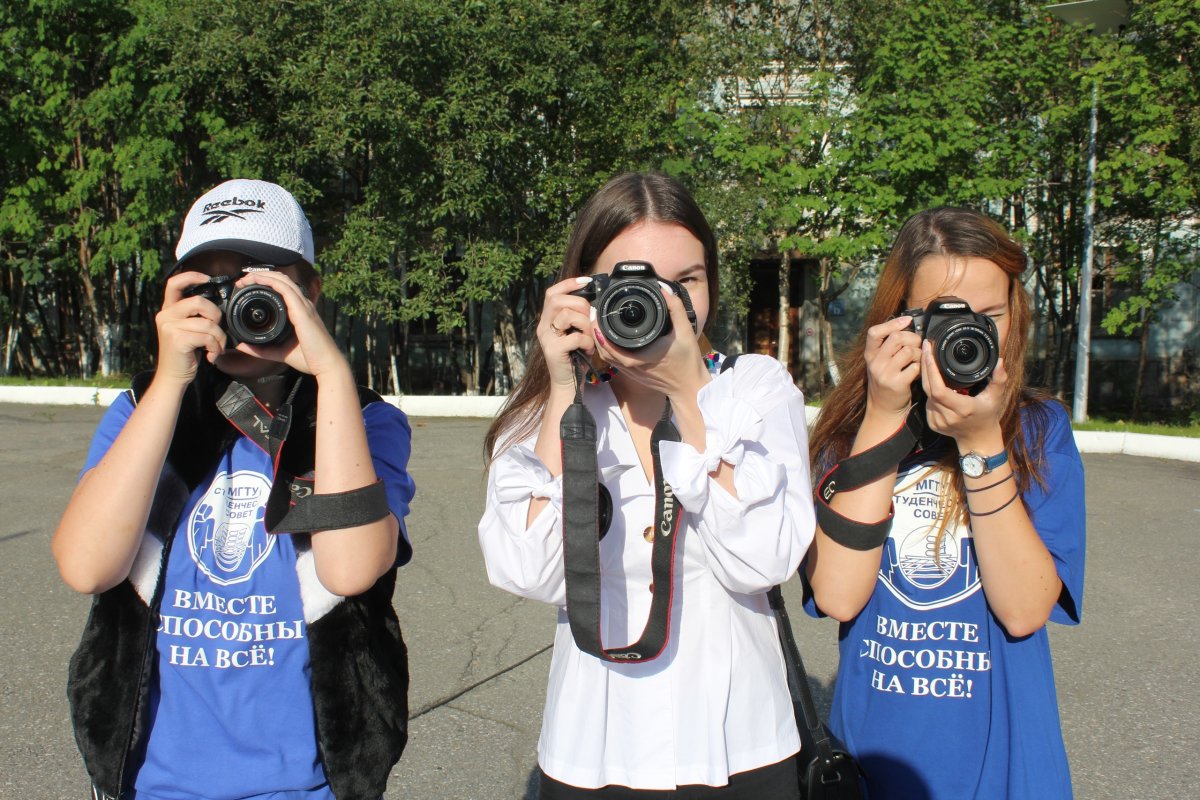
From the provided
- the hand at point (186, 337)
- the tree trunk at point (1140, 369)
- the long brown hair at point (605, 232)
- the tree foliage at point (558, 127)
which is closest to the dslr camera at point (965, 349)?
the long brown hair at point (605, 232)

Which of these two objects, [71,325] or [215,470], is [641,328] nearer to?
→ [215,470]

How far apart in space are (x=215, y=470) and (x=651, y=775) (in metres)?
0.88

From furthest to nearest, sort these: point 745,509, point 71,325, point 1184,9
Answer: point 71,325, point 1184,9, point 745,509

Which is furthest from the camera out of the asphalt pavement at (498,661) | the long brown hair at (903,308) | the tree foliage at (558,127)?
the tree foliage at (558,127)

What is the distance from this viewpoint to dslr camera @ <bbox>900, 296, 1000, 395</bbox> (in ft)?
5.26

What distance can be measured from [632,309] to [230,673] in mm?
870

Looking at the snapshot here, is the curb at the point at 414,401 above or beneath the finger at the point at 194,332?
beneath

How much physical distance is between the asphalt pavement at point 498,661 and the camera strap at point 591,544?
1834mm

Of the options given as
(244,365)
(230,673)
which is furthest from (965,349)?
(230,673)

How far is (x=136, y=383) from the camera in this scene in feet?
5.39

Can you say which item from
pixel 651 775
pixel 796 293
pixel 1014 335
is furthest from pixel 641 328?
pixel 796 293

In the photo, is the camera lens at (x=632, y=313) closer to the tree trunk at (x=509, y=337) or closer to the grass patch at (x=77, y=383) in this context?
the tree trunk at (x=509, y=337)

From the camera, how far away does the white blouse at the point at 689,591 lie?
57.2 inches

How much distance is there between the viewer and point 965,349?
1615 mm
